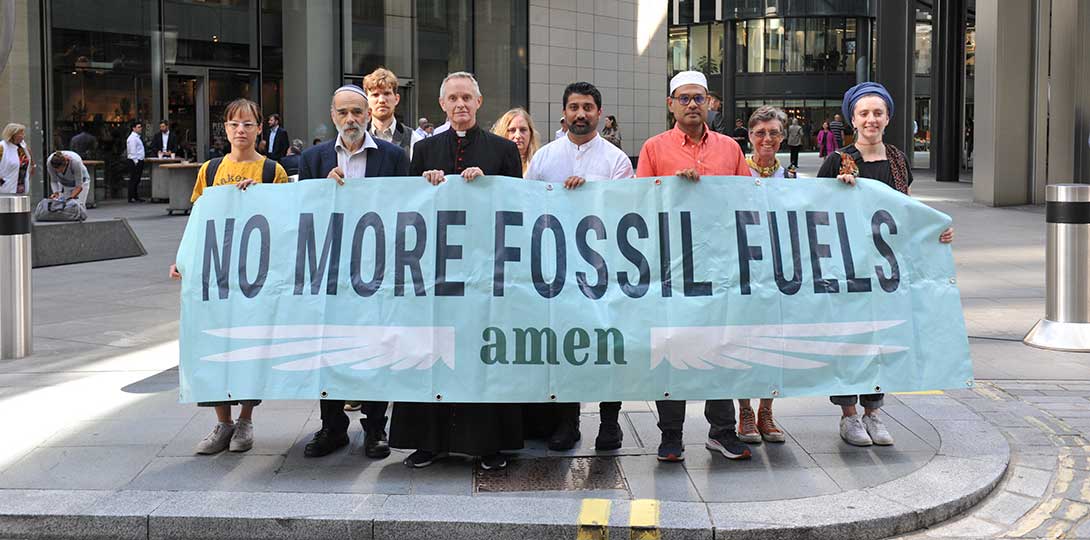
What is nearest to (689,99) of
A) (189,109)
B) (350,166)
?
(350,166)

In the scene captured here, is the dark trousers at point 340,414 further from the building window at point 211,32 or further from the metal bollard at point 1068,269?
the building window at point 211,32

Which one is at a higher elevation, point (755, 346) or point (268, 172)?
point (268, 172)

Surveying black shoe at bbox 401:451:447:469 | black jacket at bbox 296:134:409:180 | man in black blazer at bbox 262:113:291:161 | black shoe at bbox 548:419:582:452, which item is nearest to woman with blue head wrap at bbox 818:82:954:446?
black shoe at bbox 548:419:582:452

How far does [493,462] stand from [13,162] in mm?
13519

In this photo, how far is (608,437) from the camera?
6.09 m

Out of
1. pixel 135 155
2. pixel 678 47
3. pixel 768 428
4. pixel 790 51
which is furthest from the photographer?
pixel 678 47

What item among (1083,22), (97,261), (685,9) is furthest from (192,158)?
(685,9)

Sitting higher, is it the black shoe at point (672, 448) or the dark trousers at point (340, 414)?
the dark trousers at point (340, 414)

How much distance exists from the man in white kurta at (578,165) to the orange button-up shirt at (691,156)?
162 millimetres

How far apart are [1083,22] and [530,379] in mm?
18596

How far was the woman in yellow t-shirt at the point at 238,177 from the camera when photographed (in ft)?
20.0

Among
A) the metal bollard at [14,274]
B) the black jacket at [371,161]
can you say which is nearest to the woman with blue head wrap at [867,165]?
the black jacket at [371,161]

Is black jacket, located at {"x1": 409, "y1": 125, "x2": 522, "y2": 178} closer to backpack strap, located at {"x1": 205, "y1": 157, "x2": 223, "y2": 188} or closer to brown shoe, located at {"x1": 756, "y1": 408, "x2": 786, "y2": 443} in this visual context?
backpack strap, located at {"x1": 205, "y1": 157, "x2": 223, "y2": 188}

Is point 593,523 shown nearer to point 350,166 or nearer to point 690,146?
point 690,146
